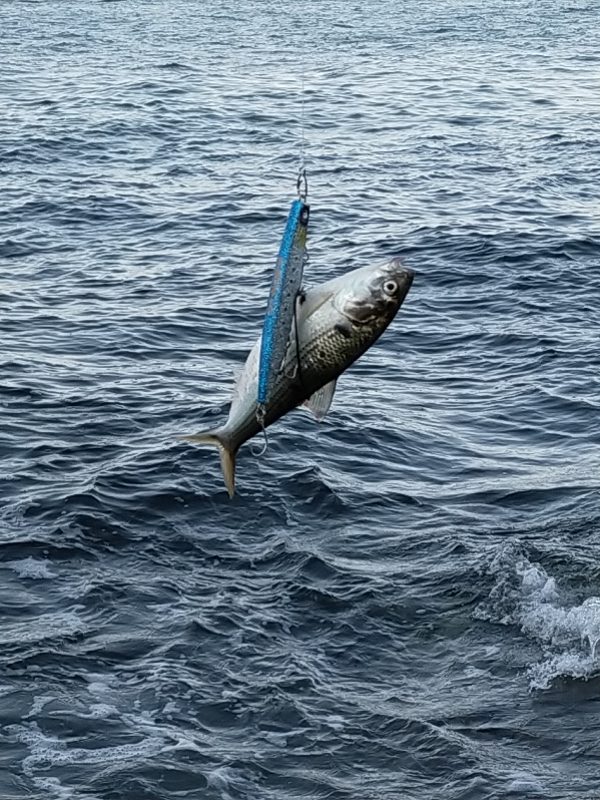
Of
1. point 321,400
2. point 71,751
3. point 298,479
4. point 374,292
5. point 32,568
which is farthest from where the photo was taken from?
point 298,479

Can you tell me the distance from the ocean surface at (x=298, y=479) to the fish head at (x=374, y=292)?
25.3 feet

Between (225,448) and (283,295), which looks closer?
(283,295)

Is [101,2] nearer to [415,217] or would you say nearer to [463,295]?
[415,217]

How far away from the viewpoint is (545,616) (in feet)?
56.9

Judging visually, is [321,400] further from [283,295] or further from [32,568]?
[32,568]

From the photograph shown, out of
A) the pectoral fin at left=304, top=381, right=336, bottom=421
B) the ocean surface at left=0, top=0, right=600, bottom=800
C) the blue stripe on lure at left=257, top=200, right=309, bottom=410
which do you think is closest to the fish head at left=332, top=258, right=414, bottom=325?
the blue stripe on lure at left=257, top=200, right=309, bottom=410

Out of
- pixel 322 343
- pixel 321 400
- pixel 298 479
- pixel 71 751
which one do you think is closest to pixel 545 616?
pixel 298 479

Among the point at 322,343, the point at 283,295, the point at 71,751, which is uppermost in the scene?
the point at 283,295

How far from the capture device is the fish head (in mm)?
8023

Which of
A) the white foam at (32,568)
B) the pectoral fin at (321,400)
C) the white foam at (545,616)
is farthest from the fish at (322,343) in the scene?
the white foam at (32,568)

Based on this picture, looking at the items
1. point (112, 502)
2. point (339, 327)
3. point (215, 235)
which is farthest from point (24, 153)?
point (339, 327)

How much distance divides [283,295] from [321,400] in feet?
2.69

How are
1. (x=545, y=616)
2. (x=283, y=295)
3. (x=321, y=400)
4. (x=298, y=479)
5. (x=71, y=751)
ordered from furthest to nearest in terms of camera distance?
(x=298, y=479), (x=545, y=616), (x=71, y=751), (x=321, y=400), (x=283, y=295)

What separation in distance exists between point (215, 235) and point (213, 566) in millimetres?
15129
